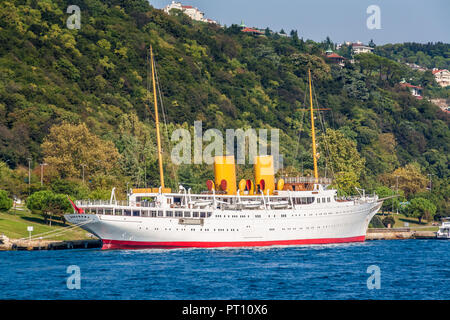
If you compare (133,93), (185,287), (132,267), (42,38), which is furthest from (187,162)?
(185,287)

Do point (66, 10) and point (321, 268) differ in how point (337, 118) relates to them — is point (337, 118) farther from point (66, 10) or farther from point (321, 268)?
point (321, 268)

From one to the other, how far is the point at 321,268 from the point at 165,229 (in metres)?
20.9

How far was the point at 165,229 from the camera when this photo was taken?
79.3 meters

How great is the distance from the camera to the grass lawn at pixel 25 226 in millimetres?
83025

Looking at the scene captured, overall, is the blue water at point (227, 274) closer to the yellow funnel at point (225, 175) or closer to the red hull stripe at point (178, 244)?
the red hull stripe at point (178, 244)

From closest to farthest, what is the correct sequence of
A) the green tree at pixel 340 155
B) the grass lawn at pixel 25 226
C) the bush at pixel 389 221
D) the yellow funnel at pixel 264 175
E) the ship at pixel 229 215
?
the ship at pixel 229 215
the grass lawn at pixel 25 226
the yellow funnel at pixel 264 175
the bush at pixel 389 221
the green tree at pixel 340 155

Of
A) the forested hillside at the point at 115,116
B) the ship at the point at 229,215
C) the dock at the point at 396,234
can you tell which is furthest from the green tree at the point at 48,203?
the dock at the point at 396,234

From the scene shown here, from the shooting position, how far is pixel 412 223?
127938 mm

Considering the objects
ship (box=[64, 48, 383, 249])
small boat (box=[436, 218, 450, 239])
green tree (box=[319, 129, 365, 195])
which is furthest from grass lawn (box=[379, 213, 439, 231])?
ship (box=[64, 48, 383, 249])

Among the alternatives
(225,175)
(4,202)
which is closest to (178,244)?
(225,175)

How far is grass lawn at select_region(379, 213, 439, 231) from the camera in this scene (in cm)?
12144

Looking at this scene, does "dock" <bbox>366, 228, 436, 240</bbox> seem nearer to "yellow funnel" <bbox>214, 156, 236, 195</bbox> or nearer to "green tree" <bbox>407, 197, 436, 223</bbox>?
"green tree" <bbox>407, 197, 436, 223</bbox>

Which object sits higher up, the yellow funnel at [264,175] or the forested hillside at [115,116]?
the forested hillside at [115,116]

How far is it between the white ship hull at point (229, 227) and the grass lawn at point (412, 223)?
36.2 m
